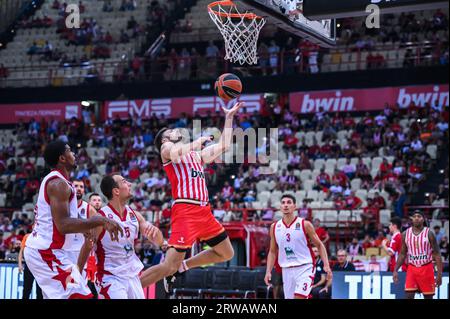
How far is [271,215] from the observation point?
23.7m

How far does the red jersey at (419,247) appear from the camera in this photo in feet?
46.3

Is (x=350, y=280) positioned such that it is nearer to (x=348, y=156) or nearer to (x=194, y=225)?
(x=194, y=225)

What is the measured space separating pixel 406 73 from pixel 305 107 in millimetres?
3875

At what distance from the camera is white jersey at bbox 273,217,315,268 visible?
12.2m

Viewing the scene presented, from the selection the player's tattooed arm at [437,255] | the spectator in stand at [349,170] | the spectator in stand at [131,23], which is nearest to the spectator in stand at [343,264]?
the player's tattooed arm at [437,255]

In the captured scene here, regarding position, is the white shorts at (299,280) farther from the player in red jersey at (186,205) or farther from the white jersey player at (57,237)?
the white jersey player at (57,237)

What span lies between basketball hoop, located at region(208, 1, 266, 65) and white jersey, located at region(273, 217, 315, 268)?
256 cm

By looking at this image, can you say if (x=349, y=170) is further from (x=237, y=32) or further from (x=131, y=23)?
(x=131, y=23)

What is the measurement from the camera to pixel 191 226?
10211mm

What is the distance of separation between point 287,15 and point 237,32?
217cm

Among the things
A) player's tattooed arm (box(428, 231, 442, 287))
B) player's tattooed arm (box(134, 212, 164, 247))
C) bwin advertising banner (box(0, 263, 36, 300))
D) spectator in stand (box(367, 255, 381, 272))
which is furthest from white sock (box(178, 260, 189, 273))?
spectator in stand (box(367, 255, 381, 272))

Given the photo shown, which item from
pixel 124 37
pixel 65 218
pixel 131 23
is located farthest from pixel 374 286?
pixel 131 23

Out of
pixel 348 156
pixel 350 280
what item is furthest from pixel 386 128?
pixel 350 280

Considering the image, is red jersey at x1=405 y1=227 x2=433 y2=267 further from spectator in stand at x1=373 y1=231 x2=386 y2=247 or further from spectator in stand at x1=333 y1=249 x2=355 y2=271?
spectator in stand at x1=373 y1=231 x2=386 y2=247
